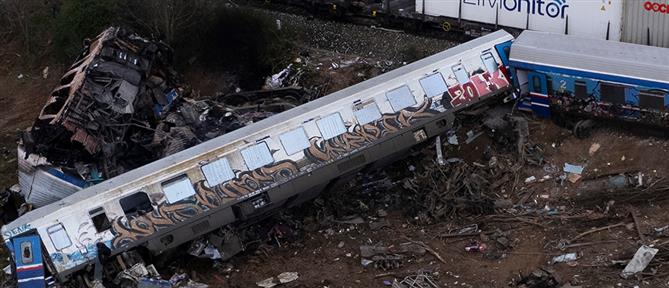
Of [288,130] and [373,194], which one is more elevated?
[288,130]

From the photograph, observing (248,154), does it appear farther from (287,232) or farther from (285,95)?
(285,95)

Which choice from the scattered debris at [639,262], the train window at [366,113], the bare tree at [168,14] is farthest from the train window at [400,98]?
the bare tree at [168,14]

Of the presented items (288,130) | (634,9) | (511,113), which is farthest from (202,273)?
(634,9)

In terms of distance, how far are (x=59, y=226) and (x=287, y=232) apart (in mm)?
3978

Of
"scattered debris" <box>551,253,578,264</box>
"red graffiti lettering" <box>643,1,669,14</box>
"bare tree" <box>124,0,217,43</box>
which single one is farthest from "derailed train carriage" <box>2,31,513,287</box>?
"bare tree" <box>124,0,217,43</box>

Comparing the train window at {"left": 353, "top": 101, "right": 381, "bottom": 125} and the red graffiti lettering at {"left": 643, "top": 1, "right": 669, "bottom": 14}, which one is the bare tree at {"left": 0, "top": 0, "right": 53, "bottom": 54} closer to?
the train window at {"left": 353, "top": 101, "right": 381, "bottom": 125}

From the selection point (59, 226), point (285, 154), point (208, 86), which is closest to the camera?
point (59, 226)

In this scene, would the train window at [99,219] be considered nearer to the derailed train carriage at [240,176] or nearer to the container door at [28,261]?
the derailed train carriage at [240,176]

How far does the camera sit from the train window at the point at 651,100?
17.0 metres

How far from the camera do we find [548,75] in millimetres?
18219

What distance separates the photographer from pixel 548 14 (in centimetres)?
2142

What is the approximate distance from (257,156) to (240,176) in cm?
48

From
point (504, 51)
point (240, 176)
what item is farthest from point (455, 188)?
point (240, 176)

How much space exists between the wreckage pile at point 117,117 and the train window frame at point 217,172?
7.56 feet
